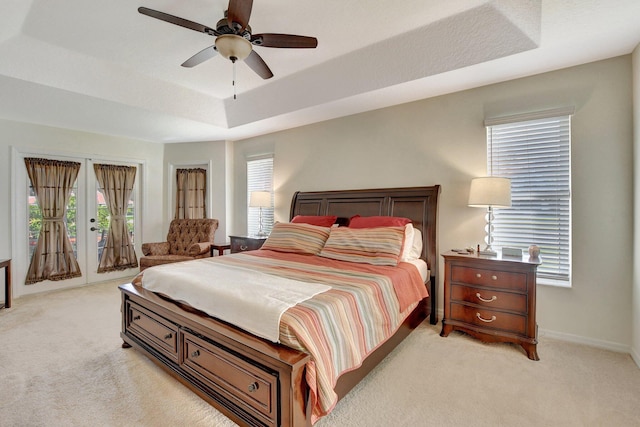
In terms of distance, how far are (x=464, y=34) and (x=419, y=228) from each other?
1870 mm

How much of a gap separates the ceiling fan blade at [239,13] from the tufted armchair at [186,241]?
355 centimetres

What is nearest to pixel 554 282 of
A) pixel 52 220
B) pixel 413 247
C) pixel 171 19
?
pixel 413 247

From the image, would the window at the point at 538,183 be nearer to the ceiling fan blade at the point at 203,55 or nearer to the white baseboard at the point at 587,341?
the white baseboard at the point at 587,341

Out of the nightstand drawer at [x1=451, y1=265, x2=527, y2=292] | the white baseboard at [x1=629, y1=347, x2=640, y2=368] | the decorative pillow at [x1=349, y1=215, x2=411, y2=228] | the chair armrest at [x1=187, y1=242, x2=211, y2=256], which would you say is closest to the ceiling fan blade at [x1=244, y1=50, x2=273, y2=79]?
the decorative pillow at [x1=349, y1=215, x2=411, y2=228]

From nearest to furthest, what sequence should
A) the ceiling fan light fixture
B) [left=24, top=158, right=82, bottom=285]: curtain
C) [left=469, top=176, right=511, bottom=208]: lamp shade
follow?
the ceiling fan light fixture, [left=469, top=176, right=511, bottom=208]: lamp shade, [left=24, top=158, right=82, bottom=285]: curtain

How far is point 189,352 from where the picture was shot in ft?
6.58

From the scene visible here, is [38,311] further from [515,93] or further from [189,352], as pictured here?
[515,93]

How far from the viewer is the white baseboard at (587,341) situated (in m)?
2.52

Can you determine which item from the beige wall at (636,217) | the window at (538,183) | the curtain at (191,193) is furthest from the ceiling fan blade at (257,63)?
the curtain at (191,193)

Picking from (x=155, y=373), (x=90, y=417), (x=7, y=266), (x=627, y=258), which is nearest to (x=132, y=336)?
(x=155, y=373)

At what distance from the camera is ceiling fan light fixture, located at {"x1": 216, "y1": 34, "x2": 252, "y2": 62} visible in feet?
6.88

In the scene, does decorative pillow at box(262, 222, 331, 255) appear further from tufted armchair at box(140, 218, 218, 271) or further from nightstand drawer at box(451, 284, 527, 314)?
tufted armchair at box(140, 218, 218, 271)

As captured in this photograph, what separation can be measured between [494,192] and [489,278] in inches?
30.6

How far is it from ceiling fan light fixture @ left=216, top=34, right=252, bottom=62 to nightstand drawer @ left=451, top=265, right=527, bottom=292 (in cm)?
260
